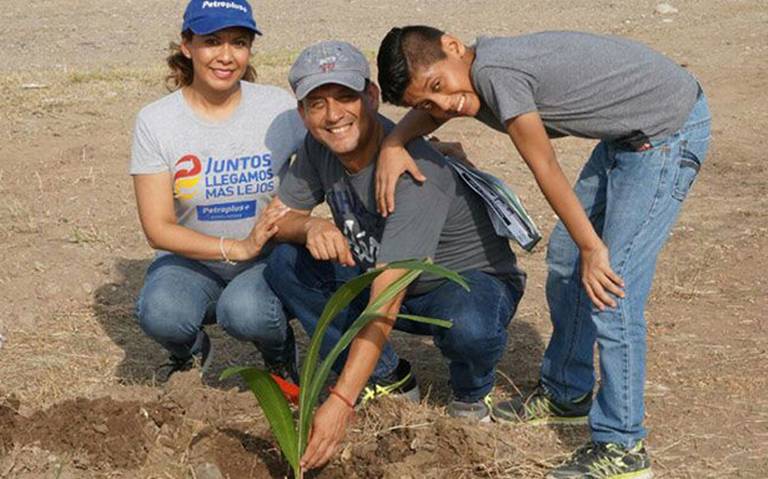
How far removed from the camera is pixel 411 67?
3.43 metres

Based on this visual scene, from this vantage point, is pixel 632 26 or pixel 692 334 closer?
pixel 692 334

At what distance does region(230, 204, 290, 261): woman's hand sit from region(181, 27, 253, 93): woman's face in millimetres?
473

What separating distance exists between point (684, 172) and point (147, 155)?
1765 millimetres

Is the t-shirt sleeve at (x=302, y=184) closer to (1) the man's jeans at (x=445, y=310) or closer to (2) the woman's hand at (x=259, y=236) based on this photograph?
(2) the woman's hand at (x=259, y=236)

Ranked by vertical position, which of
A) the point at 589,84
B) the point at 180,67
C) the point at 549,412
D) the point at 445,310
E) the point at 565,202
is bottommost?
the point at 549,412

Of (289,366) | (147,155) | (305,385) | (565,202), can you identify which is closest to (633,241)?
(565,202)

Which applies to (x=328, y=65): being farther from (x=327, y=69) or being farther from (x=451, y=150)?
(x=451, y=150)

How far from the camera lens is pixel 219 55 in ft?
13.8

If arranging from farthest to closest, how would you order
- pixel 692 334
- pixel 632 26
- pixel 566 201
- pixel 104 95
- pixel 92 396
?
1. pixel 632 26
2. pixel 104 95
3. pixel 692 334
4. pixel 92 396
5. pixel 566 201

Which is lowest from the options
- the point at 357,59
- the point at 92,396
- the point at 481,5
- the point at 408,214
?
the point at 481,5

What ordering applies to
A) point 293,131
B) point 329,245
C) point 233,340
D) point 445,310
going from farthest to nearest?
point 233,340 → point 293,131 → point 445,310 → point 329,245

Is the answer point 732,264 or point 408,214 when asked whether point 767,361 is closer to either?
point 732,264

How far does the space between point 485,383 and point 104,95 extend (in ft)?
19.6

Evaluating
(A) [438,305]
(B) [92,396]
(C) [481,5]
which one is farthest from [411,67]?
(C) [481,5]
